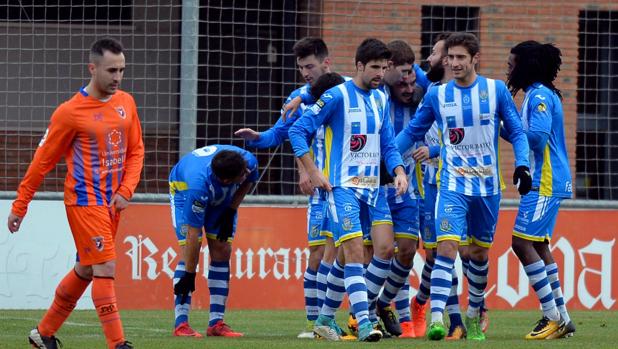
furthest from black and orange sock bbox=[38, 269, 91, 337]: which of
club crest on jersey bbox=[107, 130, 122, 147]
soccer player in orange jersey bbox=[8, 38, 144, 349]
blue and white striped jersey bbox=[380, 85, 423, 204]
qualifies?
blue and white striped jersey bbox=[380, 85, 423, 204]

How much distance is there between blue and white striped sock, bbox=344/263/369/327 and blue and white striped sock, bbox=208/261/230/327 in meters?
1.56

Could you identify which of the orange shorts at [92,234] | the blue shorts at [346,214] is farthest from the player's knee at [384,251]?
the orange shorts at [92,234]

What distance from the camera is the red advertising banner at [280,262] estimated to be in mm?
13852

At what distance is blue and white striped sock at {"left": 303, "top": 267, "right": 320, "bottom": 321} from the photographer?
A: 10508mm

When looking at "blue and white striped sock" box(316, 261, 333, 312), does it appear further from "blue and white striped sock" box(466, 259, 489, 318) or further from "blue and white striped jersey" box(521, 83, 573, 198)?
"blue and white striped jersey" box(521, 83, 573, 198)

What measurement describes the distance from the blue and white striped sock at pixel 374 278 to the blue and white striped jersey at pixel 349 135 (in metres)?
0.61

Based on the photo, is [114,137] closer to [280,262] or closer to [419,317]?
[419,317]

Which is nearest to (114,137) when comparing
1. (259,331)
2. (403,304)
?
(259,331)

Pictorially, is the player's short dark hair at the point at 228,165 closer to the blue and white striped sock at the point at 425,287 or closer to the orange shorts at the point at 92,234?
the orange shorts at the point at 92,234

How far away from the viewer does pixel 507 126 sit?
9.71 m

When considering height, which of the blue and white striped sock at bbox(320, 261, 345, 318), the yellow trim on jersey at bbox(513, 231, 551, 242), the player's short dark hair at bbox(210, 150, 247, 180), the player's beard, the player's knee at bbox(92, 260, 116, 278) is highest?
the player's beard

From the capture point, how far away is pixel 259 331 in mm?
11008

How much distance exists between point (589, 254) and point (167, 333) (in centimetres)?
550

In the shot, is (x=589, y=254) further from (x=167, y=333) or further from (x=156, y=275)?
(x=167, y=333)
